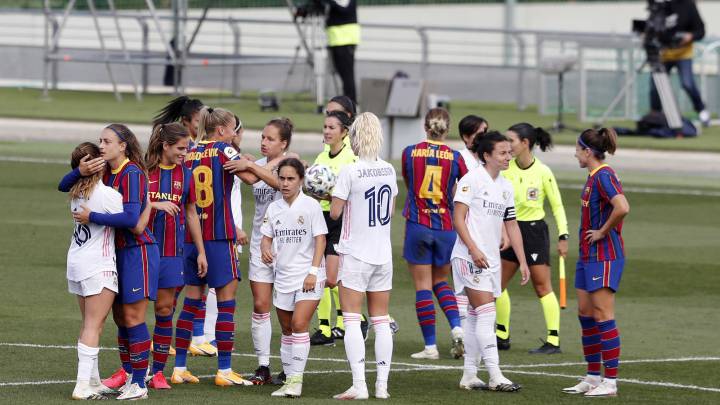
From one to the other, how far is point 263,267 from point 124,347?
1204mm

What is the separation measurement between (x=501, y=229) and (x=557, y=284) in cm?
491

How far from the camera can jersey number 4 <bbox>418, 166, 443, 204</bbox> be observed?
12.1m

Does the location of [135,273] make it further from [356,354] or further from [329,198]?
[329,198]

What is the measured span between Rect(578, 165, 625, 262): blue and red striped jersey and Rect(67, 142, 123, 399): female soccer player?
3.40m

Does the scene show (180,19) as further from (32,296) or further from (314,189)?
(314,189)

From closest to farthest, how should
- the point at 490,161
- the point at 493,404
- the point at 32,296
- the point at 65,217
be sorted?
the point at 493,404 < the point at 490,161 < the point at 32,296 < the point at 65,217

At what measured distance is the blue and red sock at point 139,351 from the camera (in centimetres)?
1002

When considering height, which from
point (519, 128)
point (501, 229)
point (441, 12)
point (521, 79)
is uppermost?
point (441, 12)

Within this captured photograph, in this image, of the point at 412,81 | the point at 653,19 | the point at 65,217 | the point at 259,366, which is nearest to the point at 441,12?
the point at 653,19

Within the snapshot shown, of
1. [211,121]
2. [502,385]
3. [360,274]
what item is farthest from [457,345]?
[211,121]

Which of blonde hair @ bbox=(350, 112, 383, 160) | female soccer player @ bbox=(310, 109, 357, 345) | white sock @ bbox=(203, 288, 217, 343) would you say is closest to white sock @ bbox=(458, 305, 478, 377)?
female soccer player @ bbox=(310, 109, 357, 345)

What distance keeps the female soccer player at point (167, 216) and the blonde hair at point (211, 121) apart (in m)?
0.42

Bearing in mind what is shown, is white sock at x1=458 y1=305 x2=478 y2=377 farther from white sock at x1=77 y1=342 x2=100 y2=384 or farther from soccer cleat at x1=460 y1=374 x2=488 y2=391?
white sock at x1=77 y1=342 x2=100 y2=384

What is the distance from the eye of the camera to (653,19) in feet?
93.8
